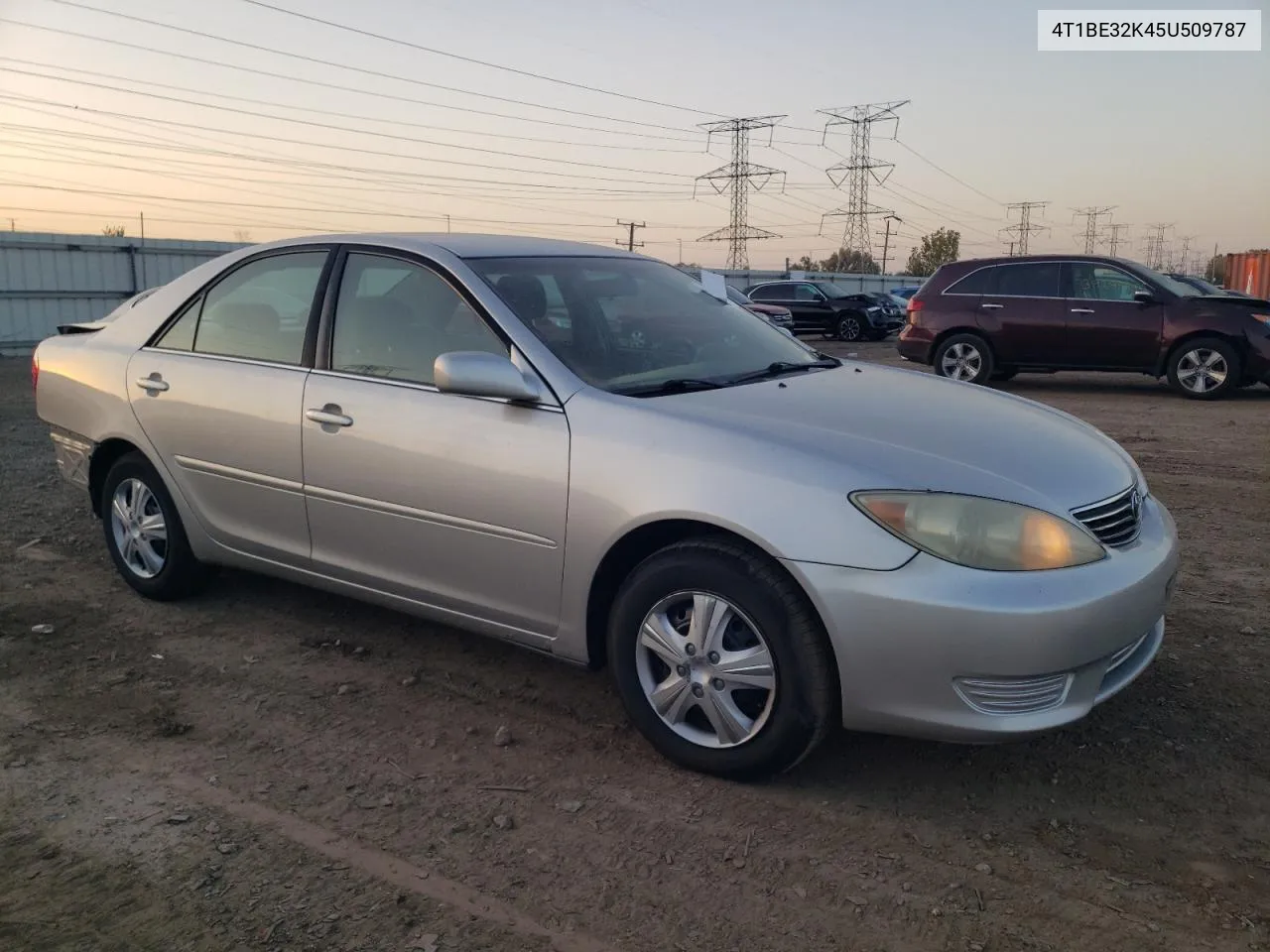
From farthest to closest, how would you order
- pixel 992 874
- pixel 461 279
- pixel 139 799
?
pixel 461 279 → pixel 139 799 → pixel 992 874

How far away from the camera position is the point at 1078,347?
1241 cm

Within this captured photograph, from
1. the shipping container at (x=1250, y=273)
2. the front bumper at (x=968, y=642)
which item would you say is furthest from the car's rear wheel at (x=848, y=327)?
the front bumper at (x=968, y=642)

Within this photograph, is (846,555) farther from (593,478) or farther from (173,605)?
(173,605)

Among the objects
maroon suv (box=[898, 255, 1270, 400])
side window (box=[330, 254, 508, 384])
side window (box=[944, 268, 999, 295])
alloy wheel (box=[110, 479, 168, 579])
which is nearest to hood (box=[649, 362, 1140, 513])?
side window (box=[330, 254, 508, 384])

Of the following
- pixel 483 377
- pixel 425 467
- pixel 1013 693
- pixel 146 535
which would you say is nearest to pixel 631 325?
pixel 483 377

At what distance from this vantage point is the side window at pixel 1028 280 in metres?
12.5

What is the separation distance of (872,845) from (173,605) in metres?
3.35

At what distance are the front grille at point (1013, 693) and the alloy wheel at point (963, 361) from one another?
10601 mm

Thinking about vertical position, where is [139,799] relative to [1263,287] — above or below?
below

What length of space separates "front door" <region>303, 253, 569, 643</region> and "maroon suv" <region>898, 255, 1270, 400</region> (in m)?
9.70

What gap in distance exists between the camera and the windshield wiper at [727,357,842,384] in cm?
369

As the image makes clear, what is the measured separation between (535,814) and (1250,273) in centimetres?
3624

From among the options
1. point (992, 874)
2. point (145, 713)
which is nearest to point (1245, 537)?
point (992, 874)

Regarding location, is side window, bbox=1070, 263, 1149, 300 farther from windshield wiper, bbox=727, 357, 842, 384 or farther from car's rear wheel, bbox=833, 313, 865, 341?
car's rear wheel, bbox=833, 313, 865, 341
